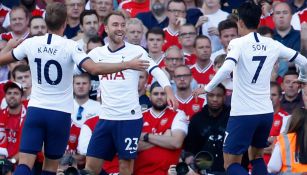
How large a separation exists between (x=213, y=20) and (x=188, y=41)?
0.81 m

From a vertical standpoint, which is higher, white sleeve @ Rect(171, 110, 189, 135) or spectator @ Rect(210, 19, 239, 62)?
spectator @ Rect(210, 19, 239, 62)

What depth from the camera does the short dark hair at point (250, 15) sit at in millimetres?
13867

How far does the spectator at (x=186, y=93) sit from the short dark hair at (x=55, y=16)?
3225mm

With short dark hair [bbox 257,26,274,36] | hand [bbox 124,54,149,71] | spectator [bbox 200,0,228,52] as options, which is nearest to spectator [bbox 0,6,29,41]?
spectator [bbox 200,0,228,52]

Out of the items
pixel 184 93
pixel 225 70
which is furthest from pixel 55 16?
pixel 184 93

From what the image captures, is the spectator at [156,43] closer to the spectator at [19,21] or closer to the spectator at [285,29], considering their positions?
the spectator at [285,29]

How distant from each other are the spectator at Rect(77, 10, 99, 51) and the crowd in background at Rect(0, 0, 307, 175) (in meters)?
0.02

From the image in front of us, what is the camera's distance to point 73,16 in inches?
742

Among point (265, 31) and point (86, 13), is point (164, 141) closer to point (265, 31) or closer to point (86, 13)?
point (265, 31)

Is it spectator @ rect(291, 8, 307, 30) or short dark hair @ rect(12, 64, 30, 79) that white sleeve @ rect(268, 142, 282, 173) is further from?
spectator @ rect(291, 8, 307, 30)

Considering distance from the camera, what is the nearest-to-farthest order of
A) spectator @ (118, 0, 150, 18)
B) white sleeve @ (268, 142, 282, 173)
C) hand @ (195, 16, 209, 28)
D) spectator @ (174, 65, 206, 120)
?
white sleeve @ (268, 142, 282, 173) < spectator @ (174, 65, 206, 120) < hand @ (195, 16, 209, 28) < spectator @ (118, 0, 150, 18)

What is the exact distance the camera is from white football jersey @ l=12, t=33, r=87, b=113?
1353 cm

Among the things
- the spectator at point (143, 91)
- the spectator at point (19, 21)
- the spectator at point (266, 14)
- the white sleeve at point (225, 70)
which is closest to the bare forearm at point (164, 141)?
the spectator at point (143, 91)

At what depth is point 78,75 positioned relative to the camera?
54.0 ft
